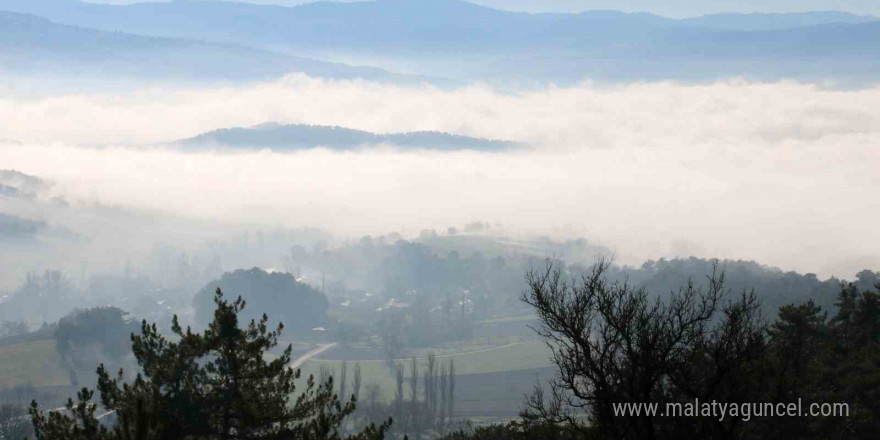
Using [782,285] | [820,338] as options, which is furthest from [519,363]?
[820,338]

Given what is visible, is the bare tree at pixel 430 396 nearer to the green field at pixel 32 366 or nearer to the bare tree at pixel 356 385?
the bare tree at pixel 356 385

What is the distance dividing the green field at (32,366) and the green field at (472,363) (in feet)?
122

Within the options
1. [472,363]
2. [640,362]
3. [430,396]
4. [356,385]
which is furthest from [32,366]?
[640,362]

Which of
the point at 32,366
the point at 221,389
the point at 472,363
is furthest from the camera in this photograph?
the point at 472,363

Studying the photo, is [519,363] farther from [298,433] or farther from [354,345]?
[298,433]

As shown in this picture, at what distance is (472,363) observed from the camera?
171375 mm

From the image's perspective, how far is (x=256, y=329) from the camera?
36.1 meters

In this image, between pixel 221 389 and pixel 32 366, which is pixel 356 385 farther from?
pixel 221 389

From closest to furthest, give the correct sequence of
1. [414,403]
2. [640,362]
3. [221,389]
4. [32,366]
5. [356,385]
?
[640,362] → [221,389] → [414,403] → [356,385] → [32,366]

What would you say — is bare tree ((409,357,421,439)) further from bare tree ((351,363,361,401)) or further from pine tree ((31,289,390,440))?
pine tree ((31,289,390,440))

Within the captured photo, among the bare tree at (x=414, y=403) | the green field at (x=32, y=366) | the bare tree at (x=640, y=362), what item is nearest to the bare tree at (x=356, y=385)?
the bare tree at (x=414, y=403)

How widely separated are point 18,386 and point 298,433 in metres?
128

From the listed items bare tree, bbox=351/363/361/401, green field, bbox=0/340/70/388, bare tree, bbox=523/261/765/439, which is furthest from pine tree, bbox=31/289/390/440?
green field, bbox=0/340/70/388

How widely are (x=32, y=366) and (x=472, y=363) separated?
68760 millimetres
